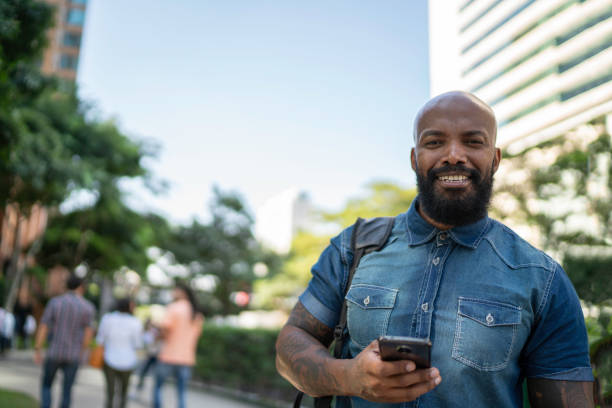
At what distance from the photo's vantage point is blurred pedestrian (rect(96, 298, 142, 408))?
712 centimetres

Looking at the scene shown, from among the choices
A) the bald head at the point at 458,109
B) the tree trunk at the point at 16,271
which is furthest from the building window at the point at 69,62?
the bald head at the point at 458,109

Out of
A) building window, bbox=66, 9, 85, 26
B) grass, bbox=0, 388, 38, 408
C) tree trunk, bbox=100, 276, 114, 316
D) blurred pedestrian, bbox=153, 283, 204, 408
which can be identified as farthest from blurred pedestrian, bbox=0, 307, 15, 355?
building window, bbox=66, 9, 85, 26

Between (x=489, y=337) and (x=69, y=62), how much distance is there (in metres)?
64.2

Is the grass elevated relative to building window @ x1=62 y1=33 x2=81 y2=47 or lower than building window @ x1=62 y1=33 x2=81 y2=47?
lower

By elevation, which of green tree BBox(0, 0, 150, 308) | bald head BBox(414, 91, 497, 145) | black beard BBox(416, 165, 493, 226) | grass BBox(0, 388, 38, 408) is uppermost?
green tree BBox(0, 0, 150, 308)

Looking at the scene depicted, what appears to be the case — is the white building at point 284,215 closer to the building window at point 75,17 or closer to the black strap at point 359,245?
the building window at point 75,17

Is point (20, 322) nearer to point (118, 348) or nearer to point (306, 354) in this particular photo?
point (118, 348)

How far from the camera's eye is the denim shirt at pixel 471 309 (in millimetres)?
1477

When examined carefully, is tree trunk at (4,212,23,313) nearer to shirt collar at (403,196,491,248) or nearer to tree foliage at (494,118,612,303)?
tree foliage at (494,118,612,303)

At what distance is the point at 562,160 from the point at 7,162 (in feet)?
40.2

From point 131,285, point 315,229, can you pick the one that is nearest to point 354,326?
point 315,229

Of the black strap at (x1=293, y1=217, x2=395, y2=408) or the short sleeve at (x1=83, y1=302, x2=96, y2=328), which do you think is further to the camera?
the short sleeve at (x1=83, y1=302, x2=96, y2=328)

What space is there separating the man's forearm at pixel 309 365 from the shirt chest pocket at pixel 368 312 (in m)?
0.12

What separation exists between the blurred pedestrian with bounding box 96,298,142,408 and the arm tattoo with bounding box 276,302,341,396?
19.8 feet
